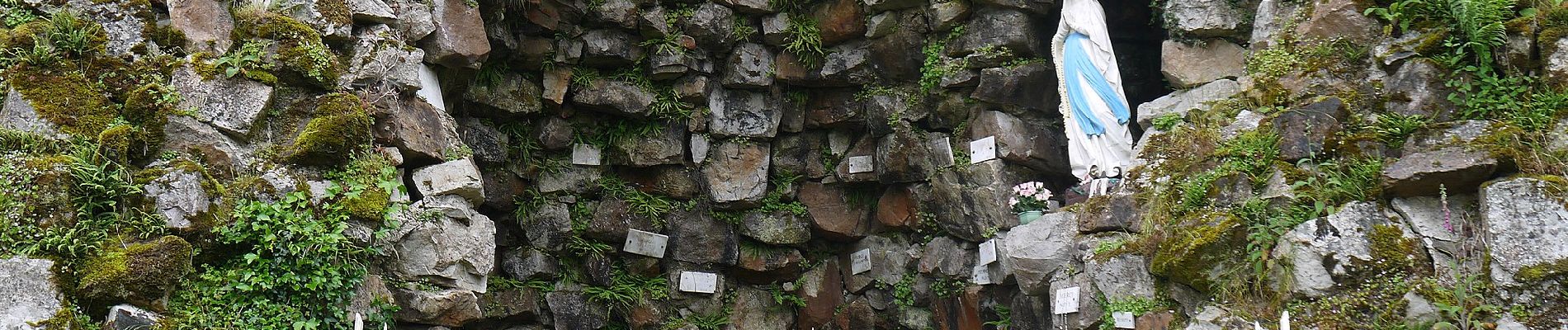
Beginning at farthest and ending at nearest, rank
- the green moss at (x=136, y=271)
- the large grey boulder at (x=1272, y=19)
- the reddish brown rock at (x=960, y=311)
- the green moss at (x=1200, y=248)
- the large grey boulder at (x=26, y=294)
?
the reddish brown rock at (x=960, y=311)
the large grey boulder at (x=1272, y=19)
the green moss at (x=1200, y=248)
the green moss at (x=136, y=271)
the large grey boulder at (x=26, y=294)

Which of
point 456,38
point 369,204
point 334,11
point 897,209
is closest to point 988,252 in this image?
point 897,209

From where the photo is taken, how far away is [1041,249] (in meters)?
7.37

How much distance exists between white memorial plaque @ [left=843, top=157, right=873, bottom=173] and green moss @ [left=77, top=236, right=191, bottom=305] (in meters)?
5.15

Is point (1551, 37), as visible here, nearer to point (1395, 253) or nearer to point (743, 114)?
point (1395, 253)

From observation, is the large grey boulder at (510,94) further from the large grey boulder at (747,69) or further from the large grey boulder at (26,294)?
the large grey boulder at (26,294)

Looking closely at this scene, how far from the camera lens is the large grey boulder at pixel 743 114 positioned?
369 inches

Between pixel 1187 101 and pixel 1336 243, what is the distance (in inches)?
71.7

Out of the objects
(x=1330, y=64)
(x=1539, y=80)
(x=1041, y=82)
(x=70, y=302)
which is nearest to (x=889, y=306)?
(x=1041, y=82)

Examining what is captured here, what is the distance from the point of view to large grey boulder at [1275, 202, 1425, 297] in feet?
18.1

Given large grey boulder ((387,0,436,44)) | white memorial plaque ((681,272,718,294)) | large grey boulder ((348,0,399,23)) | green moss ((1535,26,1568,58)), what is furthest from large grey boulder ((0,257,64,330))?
green moss ((1535,26,1568,58))

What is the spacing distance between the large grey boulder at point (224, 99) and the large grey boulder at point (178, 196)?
371 millimetres

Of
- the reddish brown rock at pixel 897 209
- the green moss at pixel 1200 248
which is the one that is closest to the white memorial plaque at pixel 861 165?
the reddish brown rock at pixel 897 209

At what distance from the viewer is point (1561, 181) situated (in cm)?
512

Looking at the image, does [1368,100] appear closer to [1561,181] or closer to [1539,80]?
[1539,80]
